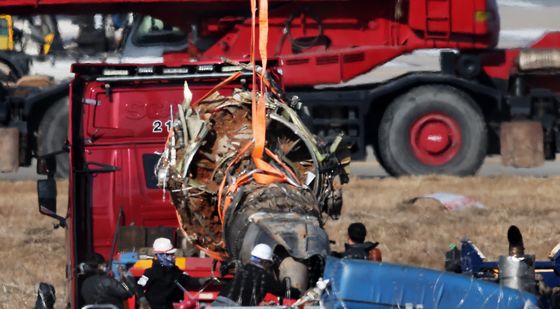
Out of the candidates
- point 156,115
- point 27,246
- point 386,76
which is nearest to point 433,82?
point 386,76

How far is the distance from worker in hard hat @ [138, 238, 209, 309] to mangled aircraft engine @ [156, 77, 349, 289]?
20.3 inches

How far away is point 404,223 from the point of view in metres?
18.8

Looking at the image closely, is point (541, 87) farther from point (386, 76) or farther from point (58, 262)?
point (58, 262)

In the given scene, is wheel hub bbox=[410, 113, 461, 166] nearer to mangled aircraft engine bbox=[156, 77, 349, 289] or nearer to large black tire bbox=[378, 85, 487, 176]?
large black tire bbox=[378, 85, 487, 176]

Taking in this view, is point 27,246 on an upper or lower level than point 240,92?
lower

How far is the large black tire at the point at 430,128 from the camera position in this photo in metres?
23.9

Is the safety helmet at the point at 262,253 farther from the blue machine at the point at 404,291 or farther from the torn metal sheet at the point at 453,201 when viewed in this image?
the torn metal sheet at the point at 453,201

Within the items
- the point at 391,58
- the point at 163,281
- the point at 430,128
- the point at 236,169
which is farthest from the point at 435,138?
the point at 163,281

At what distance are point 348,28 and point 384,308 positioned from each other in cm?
1501

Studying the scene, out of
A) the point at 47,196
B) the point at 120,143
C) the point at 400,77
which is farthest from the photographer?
the point at 400,77

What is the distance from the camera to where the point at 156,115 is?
1416 cm

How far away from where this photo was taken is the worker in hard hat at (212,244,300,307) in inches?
393

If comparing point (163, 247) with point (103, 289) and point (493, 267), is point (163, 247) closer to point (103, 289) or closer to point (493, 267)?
point (103, 289)

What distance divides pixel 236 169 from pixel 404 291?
10.2ft
